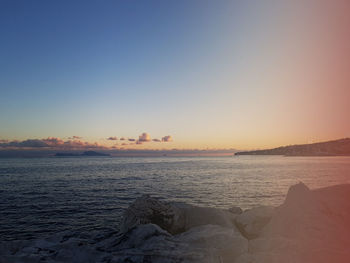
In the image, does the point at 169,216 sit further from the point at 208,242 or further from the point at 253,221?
the point at 253,221

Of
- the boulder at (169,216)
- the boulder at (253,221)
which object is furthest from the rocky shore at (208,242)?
the boulder at (253,221)

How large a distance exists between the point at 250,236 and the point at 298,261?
20.7 ft

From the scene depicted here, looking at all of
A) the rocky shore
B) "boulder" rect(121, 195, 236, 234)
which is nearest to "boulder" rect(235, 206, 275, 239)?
"boulder" rect(121, 195, 236, 234)

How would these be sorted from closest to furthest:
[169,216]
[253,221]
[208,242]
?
[208,242]
[169,216]
[253,221]

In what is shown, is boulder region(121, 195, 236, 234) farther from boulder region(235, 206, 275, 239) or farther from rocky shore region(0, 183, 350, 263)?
boulder region(235, 206, 275, 239)

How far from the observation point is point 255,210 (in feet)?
50.3

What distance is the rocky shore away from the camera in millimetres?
7293

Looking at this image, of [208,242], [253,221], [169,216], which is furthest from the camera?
[253,221]

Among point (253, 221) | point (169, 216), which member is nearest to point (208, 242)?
point (169, 216)

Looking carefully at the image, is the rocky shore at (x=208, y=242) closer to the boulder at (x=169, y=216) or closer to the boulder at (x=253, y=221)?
the boulder at (x=169, y=216)

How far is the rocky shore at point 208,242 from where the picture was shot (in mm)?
7293

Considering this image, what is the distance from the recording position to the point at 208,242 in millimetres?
8711

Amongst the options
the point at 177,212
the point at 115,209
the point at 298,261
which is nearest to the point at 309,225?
the point at 298,261

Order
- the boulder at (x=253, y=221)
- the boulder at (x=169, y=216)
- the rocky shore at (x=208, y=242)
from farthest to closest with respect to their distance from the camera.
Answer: the boulder at (x=253, y=221) < the boulder at (x=169, y=216) < the rocky shore at (x=208, y=242)
